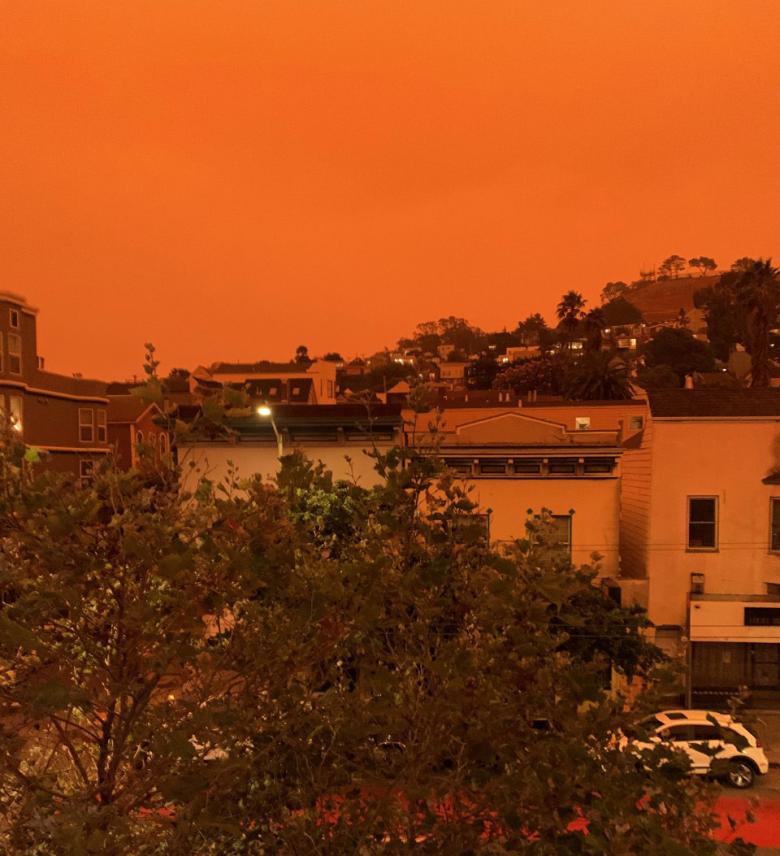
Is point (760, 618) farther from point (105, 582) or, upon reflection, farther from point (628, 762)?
point (105, 582)

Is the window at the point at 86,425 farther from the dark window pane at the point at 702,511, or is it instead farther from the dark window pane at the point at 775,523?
the dark window pane at the point at 775,523

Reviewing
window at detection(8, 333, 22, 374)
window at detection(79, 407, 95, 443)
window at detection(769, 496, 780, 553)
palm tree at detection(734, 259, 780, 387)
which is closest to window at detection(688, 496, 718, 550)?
window at detection(769, 496, 780, 553)

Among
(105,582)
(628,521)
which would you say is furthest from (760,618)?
(105,582)

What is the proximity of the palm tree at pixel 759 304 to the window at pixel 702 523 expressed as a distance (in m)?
29.7

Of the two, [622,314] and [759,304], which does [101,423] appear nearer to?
[759,304]

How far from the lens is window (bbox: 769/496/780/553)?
2119 centimetres

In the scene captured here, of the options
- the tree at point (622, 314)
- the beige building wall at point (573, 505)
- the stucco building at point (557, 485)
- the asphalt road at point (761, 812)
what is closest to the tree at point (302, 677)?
the asphalt road at point (761, 812)

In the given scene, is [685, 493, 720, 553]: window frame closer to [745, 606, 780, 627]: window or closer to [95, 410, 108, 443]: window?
[745, 606, 780, 627]: window

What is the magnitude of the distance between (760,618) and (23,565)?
2183 cm

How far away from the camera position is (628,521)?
24.3 metres

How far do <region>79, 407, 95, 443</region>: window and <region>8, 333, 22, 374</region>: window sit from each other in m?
4.50

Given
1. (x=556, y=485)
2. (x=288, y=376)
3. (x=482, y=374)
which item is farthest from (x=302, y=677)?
(x=482, y=374)

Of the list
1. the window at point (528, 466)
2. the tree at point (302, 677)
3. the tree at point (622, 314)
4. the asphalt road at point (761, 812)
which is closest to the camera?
the tree at point (302, 677)

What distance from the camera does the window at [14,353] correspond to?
3016 centimetres
